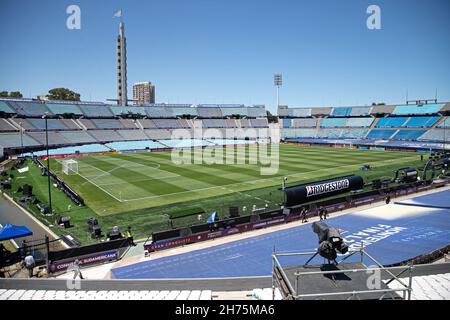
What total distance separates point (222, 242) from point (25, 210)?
19.7 m

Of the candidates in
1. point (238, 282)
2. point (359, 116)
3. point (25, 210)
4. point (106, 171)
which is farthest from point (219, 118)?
point (238, 282)

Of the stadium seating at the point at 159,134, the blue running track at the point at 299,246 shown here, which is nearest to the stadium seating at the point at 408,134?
the stadium seating at the point at 159,134

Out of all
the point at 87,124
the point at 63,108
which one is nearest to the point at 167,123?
the point at 87,124

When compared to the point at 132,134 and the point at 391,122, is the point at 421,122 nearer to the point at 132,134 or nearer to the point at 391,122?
the point at 391,122

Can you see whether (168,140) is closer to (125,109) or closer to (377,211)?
(125,109)

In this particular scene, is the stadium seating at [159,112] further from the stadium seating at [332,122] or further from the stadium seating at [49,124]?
the stadium seating at [332,122]

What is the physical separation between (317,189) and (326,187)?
3.67 feet

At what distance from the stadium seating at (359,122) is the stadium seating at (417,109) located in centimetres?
766

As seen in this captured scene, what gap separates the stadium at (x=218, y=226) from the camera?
9.06 metres

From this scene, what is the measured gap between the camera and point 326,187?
27.9 m

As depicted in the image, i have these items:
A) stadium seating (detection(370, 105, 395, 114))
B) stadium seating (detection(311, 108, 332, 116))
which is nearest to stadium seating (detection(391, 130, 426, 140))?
stadium seating (detection(370, 105, 395, 114))

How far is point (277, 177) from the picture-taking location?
44438 mm

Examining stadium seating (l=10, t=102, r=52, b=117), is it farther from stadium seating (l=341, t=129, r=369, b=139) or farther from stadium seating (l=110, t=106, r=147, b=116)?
stadium seating (l=341, t=129, r=369, b=139)
